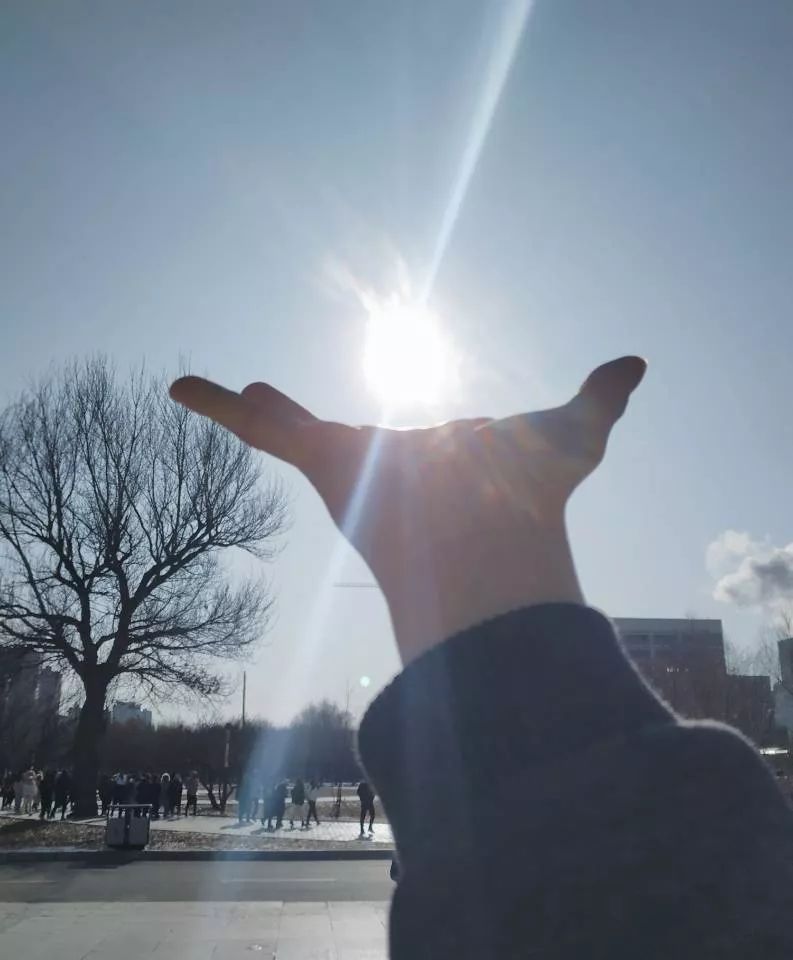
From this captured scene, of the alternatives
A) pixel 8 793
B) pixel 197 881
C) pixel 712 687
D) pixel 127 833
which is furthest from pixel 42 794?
pixel 712 687

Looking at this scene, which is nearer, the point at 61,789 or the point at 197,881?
the point at 197,881

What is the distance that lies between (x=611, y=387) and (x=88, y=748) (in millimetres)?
23158

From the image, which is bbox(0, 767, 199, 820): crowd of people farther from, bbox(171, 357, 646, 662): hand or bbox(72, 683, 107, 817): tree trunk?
bbox(171, 357, 646, 662): hand

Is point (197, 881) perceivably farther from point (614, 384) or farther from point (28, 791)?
point (28, 791)

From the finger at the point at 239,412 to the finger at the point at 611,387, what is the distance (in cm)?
37

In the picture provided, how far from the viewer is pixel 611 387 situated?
113cm

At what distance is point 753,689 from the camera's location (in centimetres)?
3653

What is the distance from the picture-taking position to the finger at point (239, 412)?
43.3 inches

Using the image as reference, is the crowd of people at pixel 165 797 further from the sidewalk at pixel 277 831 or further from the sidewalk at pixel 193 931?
the sidewalk at pixel 193 931

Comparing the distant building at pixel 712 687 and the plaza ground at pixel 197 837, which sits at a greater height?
the distant building at pixel 712 687

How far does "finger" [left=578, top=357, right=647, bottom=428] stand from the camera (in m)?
1.12

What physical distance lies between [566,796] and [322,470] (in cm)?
49

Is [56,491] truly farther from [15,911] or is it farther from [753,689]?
[753,689]

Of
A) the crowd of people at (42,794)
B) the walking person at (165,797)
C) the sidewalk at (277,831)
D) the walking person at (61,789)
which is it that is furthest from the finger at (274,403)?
the walking person at (61,789)
